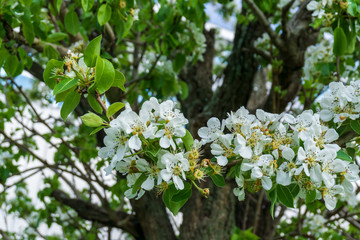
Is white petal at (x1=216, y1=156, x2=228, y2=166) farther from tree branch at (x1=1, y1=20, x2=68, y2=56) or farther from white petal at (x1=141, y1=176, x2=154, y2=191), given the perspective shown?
tree branch at (x1=1, y1=20, x2=68, y2=56)

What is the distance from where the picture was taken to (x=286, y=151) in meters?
0.84

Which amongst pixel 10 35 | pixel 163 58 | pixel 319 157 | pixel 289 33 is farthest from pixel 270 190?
pixel 163 58

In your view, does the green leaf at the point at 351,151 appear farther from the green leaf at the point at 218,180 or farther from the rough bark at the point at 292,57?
the rough bark at the point at 292,57

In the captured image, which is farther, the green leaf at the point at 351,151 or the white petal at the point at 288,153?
the green leaf at the point at 351,151

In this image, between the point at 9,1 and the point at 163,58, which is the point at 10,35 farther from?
the point at 163,58

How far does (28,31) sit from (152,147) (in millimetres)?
A: 940

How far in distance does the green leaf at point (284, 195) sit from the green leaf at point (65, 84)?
522 millimetres

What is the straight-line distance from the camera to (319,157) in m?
0.82

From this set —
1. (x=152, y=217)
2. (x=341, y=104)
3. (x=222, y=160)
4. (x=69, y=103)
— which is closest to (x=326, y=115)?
(x=341, y=104)

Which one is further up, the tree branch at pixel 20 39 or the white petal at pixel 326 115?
the tree branch at pixel 20 39

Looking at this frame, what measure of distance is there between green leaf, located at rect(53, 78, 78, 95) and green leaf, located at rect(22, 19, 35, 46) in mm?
777

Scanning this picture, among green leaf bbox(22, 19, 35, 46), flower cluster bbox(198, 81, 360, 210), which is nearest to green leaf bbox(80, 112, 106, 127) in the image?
flower cluster bbox(198, 81, 360, 210)

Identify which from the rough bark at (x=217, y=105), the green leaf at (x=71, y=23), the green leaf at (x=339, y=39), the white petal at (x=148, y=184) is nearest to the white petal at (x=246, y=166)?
the white petal at (x=148, y=184)

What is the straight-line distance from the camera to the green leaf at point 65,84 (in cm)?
79
